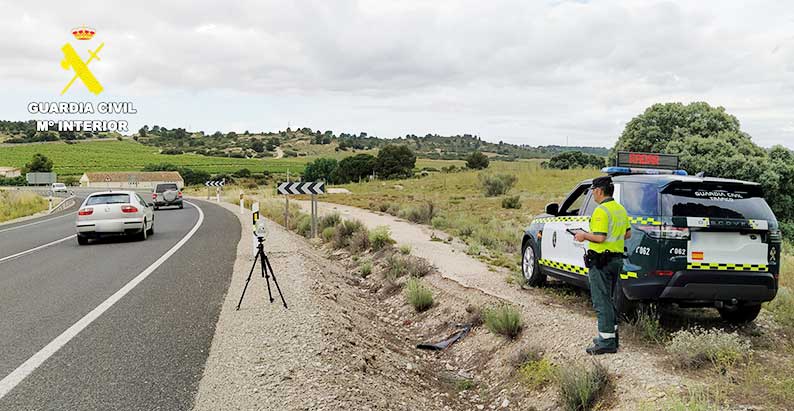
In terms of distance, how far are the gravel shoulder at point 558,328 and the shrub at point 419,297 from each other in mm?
427

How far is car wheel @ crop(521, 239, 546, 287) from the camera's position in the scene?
10.3 meters

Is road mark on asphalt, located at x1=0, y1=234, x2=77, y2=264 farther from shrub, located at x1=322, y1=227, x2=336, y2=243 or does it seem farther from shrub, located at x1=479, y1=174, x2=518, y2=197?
shrub, located at x1=479, y1=174, x2=518, y2=197

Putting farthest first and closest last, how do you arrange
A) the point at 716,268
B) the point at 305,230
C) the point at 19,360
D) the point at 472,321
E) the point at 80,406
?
1. the point at 305,230
2. the point at 472,321
3. the point at 716,268
4. the point at 19,360
5. the point at 80,406

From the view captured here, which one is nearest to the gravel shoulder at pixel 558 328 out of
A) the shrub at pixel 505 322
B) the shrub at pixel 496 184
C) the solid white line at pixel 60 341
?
the shrub at pixel 505 322

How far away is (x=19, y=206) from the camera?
3906 cm

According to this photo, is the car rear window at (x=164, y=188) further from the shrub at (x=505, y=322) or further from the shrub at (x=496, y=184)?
the shrub at (x=505, y=322)

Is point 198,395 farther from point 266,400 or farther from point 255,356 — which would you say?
point 255,356

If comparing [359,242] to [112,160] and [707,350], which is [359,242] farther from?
[112,160]

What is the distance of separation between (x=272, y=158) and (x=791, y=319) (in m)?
148

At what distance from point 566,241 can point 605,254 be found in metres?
2.61

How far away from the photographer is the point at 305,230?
2311cm

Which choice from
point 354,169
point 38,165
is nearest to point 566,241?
point 354,169

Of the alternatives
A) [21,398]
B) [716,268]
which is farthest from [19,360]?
[716,268]

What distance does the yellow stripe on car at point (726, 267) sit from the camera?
6.78 m
